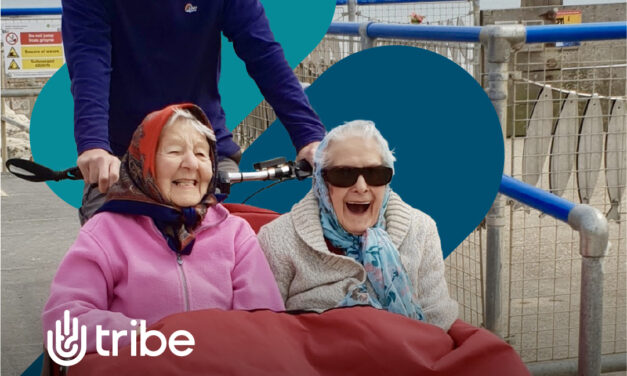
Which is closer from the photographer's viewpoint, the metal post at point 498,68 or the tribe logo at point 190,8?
the tribe logo at point 190,8

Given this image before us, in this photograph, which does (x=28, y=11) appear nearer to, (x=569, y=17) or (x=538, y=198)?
(x=538, y=198)

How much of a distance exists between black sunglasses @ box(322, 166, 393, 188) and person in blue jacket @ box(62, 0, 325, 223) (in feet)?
1.36

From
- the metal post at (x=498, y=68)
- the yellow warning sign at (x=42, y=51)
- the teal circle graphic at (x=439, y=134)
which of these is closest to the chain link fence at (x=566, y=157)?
the metal post at (x=498, y=68)

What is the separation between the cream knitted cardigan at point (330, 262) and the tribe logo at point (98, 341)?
44 centimetres

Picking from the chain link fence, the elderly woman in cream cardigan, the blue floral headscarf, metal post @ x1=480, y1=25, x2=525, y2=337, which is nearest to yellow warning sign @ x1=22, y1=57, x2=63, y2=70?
the chain link fence

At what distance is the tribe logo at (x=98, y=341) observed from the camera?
1.96 metres

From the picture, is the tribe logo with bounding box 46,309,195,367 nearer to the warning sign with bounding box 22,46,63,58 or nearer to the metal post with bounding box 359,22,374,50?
the metal post with bounding box 359,22,374,50

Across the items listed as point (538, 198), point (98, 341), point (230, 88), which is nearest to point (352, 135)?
point (98, 341)

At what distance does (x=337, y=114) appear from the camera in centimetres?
327

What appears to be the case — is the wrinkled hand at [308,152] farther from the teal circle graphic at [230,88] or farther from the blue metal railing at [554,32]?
the teal circle graphic at [230,88]

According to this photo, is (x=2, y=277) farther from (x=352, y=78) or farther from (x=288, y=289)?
(x=288, y=289)

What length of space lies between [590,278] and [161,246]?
1217 millimetres

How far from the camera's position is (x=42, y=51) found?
8.02 metres

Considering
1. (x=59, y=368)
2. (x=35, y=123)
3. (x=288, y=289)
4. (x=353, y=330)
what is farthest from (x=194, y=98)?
(x=35, y=123)
